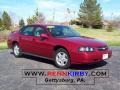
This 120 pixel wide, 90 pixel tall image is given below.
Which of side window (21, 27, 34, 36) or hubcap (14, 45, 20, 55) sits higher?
side window (21, 27, 34, 36)

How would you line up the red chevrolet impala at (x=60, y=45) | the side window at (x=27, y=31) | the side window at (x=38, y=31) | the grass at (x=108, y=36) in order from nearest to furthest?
the red chevrolet impala at (x=60, y=45), the side window at (x=38, y=31), the side window at (x=27, y=31), the grass at (x=108, y=36)

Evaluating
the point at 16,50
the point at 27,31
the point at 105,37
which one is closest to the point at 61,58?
the point at 27,31

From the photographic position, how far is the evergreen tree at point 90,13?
67562 mm

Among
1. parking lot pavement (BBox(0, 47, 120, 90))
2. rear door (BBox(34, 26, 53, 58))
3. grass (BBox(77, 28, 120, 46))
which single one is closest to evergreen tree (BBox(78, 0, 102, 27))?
grass (BBox(77, 28, 120, 46))

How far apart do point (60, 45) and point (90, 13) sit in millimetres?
60347

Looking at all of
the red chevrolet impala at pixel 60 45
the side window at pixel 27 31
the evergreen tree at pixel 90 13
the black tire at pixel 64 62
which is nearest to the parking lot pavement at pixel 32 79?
the black tire at pixel 64 62

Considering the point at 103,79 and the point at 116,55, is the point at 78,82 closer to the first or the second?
the point at 103,79

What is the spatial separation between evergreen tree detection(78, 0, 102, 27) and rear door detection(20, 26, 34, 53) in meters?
56.4

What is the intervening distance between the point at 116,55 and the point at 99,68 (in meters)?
3.25

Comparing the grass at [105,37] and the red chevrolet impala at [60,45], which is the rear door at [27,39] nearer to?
the red chevrolet impala at [60,45]

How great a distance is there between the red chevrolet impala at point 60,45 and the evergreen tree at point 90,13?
186 feet

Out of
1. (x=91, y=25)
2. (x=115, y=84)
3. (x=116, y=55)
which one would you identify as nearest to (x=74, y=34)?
(x=116, y=55)

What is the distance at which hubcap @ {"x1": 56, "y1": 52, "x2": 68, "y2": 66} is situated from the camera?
30.7ft

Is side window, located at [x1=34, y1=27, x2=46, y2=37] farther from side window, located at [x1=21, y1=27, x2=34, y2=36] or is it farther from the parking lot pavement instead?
the parking lot pavement
